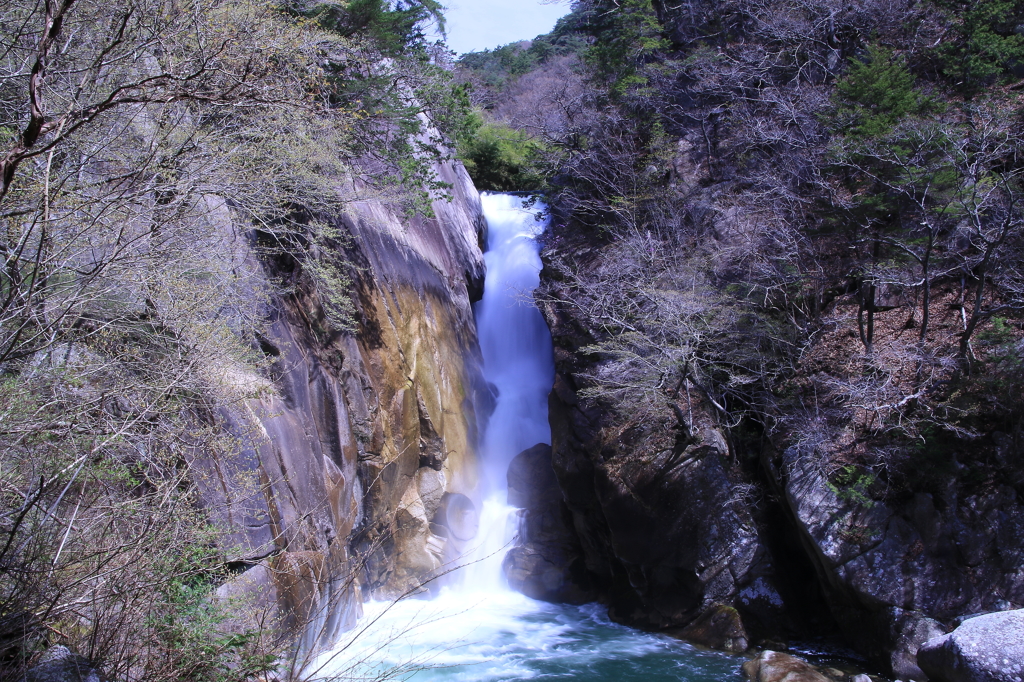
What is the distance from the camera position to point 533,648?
34.1 ft

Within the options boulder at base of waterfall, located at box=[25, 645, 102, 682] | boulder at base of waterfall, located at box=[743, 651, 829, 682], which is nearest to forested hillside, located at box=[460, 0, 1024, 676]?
boulder at base of waterfall, located at box=[743, 651, 829, 682]

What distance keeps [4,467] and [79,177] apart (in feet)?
9.67

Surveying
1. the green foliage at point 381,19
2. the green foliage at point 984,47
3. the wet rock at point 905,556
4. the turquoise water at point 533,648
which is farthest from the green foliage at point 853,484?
the green foliage at point 381,19

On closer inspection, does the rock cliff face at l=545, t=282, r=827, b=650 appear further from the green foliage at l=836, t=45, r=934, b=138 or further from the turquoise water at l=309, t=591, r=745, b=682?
the green foliage at l=836, t=45, r=934, b=138

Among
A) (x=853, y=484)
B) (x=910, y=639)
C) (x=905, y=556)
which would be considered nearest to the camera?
(x=910, y=639)

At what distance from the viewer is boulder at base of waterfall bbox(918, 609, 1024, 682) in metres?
6.42

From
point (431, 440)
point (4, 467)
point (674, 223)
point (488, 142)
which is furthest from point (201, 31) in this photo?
point (488, 142)

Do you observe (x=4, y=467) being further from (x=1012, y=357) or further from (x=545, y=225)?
(x=545, y=225)

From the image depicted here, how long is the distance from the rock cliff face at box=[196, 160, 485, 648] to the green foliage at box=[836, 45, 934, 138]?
950cm

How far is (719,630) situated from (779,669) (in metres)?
1.53

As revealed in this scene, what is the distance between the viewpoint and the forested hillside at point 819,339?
9070 mm

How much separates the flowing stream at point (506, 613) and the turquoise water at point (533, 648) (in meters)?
0.02

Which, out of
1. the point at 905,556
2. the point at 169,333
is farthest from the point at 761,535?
the point at 169,333

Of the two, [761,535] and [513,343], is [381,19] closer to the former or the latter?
[513,343]
